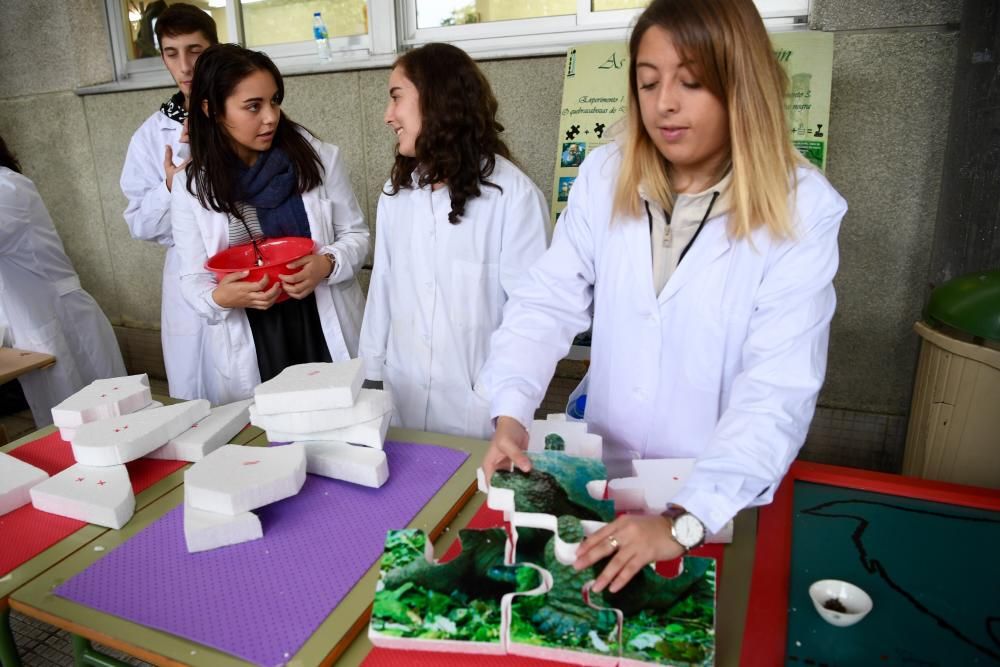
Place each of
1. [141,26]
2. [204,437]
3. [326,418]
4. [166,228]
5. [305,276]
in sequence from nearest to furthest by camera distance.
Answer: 1. [326,418]
2. [204,437]
3. [305,276]
4. [166,228]
5. [141,26]

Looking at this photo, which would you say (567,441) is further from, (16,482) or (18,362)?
(18,362)

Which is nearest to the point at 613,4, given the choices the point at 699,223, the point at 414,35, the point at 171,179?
the point at 414,35

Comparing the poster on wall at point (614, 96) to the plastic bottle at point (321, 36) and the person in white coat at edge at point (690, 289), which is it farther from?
the plastic bottle at point (321, 36)

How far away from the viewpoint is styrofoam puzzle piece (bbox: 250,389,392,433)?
1402 millimetres

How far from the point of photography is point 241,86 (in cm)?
210

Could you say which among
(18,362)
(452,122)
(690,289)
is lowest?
(18,362)

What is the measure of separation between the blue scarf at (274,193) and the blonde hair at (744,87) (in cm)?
142

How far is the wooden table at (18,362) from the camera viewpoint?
2.20 m

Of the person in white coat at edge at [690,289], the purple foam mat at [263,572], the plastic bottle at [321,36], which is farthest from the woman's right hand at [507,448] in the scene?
the plastic bottle at [321,36]

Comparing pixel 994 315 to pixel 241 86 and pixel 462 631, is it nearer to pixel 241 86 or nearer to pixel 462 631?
pixel 462 631

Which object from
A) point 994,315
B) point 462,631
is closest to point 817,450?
point 994,315

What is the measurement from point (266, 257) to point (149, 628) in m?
1.39

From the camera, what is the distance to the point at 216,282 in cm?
213

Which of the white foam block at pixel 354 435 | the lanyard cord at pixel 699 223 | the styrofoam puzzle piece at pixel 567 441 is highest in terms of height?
the lanyard cord at pixel 699 223
